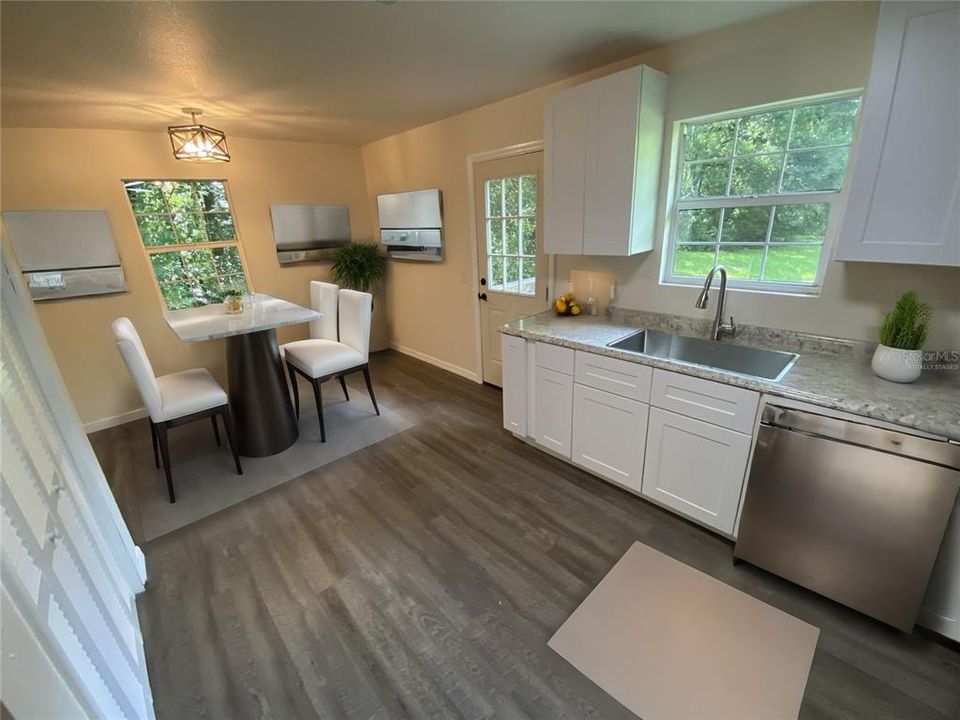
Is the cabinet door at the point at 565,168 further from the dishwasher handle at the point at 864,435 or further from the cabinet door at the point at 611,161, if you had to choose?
the dishwasher handle at the point at 864,435

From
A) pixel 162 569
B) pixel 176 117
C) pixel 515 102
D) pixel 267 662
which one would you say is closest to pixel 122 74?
pixel 176 117

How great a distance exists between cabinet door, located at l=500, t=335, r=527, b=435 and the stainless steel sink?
595 millimetres

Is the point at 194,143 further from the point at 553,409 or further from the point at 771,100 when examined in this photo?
the point at 771,100

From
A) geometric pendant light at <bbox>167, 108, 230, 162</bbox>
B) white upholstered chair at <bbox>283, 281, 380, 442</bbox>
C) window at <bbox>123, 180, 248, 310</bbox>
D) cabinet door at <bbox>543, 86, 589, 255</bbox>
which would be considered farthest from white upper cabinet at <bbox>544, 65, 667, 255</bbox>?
window at <bbox>123, 180, 248, 310</bbox>

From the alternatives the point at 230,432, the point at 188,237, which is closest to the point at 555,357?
the point at 230,432

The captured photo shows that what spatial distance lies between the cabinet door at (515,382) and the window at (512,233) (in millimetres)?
814

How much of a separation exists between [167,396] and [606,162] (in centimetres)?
291

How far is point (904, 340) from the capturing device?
157 cm

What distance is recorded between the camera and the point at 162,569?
76.5 inches

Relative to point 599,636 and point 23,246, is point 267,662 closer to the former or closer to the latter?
point 599,636

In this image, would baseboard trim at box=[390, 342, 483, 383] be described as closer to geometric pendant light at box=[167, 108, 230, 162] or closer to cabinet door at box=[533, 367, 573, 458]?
cabinet door at box=[533, 367, 573, 458]

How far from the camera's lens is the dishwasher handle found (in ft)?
4.28

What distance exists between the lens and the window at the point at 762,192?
1844 millimetres

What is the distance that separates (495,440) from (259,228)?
311cm
